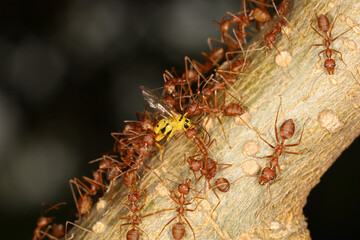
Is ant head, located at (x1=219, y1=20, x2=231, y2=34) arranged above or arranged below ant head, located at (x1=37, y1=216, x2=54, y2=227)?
above

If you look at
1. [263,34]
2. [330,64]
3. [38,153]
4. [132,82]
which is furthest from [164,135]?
[38,153]

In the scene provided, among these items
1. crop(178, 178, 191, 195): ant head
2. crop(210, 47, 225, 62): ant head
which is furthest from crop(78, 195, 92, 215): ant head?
crop(210, 47, 225, 62): ant head

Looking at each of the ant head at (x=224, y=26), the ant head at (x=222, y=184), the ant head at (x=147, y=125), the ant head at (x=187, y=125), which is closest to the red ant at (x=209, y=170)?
the ant head at (x=222, y=184)

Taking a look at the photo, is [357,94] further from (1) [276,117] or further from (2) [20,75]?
(2) [20,75]

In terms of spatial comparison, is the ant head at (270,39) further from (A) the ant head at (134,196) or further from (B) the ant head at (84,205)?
(B) the ant head at (84,205)

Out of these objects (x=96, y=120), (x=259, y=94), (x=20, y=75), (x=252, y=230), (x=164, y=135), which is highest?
(x=20, y=75)

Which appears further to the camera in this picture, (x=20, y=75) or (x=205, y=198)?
(x=20, y=75)

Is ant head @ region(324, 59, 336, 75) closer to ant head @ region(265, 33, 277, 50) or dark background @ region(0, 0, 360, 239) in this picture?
ant head @ region(265, 33, 277, 50)
